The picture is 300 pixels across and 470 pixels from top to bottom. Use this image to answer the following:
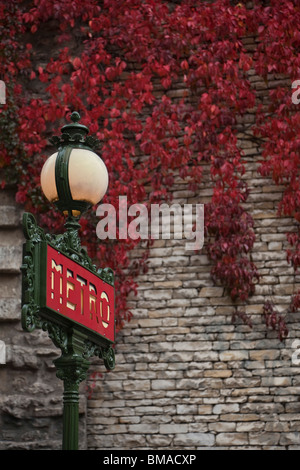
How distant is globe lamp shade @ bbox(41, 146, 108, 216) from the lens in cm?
401

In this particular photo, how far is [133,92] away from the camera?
771 cm

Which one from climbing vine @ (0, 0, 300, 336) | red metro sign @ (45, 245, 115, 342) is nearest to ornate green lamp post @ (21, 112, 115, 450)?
red metro sign @ (45, 245, 115, 342)

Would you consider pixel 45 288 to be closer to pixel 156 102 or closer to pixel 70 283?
pixel 70 283

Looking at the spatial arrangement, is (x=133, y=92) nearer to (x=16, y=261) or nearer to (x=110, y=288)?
(x=16, y=261)

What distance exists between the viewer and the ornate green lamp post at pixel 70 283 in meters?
3.45

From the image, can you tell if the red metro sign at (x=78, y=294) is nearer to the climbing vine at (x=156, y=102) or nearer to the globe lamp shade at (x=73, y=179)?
the globe lamp shade at (x=73, y=179)

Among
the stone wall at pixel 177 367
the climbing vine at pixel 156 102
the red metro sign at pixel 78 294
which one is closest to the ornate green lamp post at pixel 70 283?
the red metro sign at pixel 78 294

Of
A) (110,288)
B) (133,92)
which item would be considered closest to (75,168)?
(110,288)

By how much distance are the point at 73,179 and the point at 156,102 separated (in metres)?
3.91

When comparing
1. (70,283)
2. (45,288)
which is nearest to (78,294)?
(70,283)

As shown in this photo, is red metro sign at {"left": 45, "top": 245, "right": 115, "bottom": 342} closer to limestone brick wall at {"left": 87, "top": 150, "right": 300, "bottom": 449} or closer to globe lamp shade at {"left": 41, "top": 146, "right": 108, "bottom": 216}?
globe lamp shade at {"left": 41, "top": 146, "right": 108, "bottom": 216}

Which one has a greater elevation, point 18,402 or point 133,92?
point 133,92

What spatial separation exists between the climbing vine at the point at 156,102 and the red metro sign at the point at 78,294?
10.3 feet
